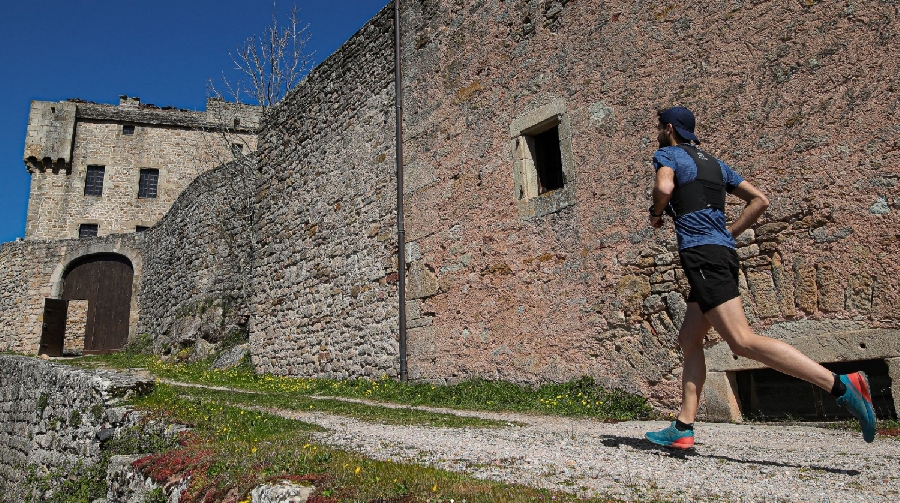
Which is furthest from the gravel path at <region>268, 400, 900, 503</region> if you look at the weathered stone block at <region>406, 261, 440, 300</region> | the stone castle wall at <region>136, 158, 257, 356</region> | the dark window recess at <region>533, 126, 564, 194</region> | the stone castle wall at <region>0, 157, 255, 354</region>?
the stone castle wall at <region>0, 157, 255, 354</region>

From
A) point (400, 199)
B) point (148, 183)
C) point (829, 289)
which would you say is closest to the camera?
point (829, 289)

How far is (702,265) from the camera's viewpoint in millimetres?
3064

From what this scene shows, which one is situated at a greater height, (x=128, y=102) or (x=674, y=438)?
(x=128, y=102)

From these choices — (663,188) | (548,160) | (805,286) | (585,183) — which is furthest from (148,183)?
(663,188)

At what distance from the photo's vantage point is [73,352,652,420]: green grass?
211 inches

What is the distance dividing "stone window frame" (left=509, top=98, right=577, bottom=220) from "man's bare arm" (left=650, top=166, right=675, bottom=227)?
9.21 ft

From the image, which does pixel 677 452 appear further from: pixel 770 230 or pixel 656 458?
pixel 770 230

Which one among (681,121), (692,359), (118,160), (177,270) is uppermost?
(118,160)

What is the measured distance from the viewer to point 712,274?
3.03m

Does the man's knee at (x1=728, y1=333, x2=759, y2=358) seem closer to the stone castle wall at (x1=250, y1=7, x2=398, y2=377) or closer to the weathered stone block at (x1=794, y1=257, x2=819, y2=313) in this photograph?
the weathered stone block at (x1=794, y1=257, x2=819, y2=313)

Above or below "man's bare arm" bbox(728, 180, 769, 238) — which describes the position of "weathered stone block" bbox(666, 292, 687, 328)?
below

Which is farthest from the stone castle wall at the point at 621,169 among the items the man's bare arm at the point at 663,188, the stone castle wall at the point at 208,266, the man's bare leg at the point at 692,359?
the stone castle wall at the point at 208,266

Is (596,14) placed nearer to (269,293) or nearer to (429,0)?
(429,0)

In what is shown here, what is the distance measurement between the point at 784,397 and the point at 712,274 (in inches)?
96.8
